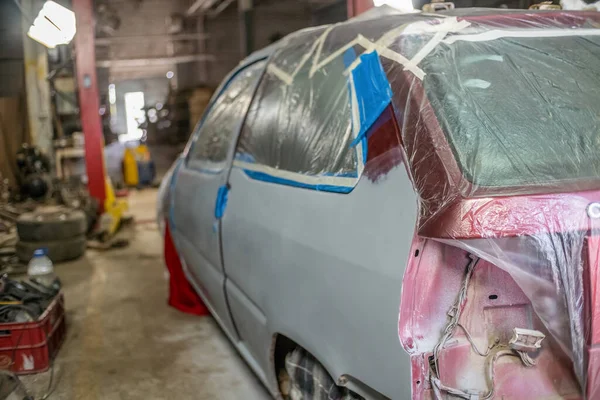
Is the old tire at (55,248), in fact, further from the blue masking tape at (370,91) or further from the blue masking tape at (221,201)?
the blue masking tape at (370,91)

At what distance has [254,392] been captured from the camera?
303cm

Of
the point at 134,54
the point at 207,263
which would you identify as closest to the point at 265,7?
the point at 134,54

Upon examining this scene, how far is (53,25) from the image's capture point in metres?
6.66

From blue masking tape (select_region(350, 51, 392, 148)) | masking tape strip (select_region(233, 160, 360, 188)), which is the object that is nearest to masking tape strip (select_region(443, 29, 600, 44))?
blue masking tape (select_region(350, 51, 392, 148))

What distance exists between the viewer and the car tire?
1828 millimetres

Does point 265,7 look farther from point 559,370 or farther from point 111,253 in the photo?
point 559,370

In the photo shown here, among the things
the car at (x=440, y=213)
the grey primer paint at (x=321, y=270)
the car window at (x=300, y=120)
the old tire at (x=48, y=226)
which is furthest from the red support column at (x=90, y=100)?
the car at (x=440, y=213)

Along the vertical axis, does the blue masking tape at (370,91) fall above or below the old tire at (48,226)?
above

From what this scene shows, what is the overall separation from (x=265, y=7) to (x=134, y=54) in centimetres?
418

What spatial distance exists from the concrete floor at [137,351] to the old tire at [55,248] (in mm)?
533

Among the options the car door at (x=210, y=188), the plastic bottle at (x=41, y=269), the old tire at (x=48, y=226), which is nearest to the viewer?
the car door at (x=210, y=188)

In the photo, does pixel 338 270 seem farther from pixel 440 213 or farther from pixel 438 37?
pixel 438 37

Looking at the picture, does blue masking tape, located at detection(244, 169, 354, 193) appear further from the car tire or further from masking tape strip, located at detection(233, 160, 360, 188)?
the car tire

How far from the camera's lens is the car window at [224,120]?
2.94 m
